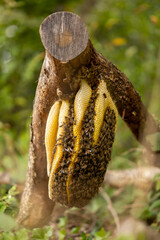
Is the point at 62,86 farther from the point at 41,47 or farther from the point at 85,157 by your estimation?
the point at 41,47

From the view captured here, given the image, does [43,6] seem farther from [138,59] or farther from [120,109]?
[120,109]

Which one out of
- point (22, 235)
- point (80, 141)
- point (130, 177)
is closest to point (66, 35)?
point (80, 141)

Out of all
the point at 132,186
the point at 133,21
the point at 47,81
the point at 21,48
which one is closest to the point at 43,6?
the point at 21,48

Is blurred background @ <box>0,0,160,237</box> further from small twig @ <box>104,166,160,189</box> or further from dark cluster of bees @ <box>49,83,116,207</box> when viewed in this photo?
dark cluster of bees @ <box>49,83,116,207</box>

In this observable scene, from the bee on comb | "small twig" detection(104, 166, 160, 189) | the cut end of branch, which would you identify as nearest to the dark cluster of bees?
the bee on comb

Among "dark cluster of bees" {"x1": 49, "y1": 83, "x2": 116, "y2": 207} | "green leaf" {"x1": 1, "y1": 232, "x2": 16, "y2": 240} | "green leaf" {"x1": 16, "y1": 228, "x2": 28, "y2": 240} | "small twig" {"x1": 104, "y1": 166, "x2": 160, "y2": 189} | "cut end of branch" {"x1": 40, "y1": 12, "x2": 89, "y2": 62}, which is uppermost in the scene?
"cut end of branch" {"x1": 40, "y1": 12, "x2": 89, "y2": 62}

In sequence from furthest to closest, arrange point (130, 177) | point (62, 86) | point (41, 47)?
point (41, 47) < point (130, 177) < point (62, 86)

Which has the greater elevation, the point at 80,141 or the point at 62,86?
the point at 62,86
